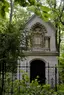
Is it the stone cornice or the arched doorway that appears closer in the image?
the stone cornice

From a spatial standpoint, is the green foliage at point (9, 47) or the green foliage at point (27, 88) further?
the green foliage at point (9, 47)

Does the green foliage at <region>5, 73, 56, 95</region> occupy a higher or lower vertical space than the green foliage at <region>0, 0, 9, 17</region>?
lower

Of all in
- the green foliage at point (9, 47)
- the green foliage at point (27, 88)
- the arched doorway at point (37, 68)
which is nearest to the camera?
the green foliage at point (27, 88)

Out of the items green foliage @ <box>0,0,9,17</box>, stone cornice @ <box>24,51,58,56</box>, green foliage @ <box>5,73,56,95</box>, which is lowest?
green foliage @ <box>5,73,56,95</box>

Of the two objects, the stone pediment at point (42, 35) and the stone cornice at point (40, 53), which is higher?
the stone pediment at point (42, 35)

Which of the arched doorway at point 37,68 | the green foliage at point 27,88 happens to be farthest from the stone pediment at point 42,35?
the green foliage at point 27,88

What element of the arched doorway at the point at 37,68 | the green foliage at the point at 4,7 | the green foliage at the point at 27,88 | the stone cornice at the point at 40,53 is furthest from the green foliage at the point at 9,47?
the arched doorway at the point at 37,68

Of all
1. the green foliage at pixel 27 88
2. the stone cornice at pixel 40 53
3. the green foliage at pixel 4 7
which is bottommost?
the green foliage at pixel 27 88

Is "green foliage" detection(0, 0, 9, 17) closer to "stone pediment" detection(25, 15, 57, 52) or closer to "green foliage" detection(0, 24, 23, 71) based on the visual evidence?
"green foliage" detection(0, 24, 23, 71)

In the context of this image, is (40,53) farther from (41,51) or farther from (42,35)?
(42,35)

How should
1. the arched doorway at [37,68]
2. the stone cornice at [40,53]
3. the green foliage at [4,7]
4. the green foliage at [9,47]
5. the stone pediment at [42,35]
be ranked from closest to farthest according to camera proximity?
the green foliage at [4,7] < the green foliage at [9,47] < the stone cornice at [40,53] < the arched doorway at [37,68] < the stone pediment at [42,35]

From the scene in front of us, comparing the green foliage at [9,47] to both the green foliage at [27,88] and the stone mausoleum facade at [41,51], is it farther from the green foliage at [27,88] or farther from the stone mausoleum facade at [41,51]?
the stone mausoleum facade at [41,51]

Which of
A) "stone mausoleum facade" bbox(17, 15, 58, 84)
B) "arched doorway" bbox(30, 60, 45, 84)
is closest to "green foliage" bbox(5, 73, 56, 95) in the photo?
"stone mausoleum facade" bbox(17, 15, 58, 84)

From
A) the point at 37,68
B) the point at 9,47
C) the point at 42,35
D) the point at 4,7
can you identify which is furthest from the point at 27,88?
the point at 42,35
